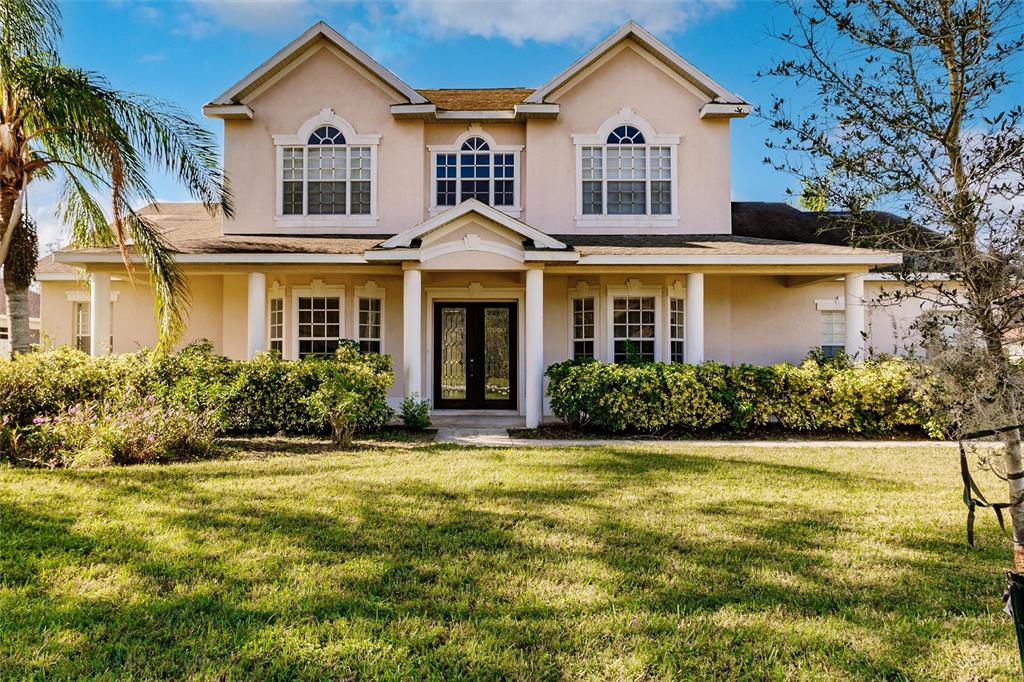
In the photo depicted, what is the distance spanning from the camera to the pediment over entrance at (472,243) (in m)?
11.7

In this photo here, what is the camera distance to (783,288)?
48.2 ft

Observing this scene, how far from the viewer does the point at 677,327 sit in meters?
14.1

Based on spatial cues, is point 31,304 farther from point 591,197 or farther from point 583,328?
point 591,197

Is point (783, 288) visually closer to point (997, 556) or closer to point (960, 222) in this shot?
point (997, 556)

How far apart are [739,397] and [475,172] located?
8.13m

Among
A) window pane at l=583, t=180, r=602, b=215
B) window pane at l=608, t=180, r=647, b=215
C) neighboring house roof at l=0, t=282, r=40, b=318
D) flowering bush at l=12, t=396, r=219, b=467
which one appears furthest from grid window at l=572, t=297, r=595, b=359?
neighboring house roof at l=0, t=282, r=40, b=318

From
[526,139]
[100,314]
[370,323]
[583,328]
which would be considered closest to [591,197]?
[526,139]

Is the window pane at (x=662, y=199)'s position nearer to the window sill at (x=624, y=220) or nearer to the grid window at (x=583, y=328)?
the window sill at (x=624, y=220)

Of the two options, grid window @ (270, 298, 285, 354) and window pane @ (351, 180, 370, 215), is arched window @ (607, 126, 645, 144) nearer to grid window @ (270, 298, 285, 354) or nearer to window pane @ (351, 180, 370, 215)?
window pane @ (351, 180, 370, 215)

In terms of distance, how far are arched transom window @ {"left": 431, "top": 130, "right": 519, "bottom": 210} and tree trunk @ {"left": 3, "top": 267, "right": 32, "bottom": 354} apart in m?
9.17

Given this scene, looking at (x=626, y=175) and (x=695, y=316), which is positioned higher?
(x=626, y=175)

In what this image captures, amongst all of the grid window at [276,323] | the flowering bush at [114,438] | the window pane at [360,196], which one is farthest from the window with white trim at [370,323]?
the flowering bush at [114,438]

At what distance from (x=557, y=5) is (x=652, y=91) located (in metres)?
3.20

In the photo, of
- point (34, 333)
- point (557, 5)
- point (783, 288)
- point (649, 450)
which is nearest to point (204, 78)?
point (557, 5)
